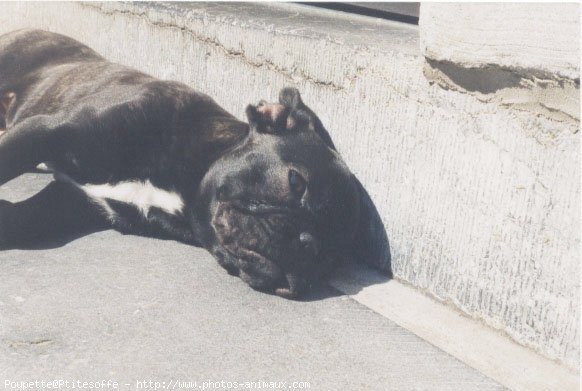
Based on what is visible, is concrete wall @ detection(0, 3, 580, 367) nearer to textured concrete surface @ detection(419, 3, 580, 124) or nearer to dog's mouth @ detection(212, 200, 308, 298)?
textured concrete surface @ detection(419, 3, 580, 124)

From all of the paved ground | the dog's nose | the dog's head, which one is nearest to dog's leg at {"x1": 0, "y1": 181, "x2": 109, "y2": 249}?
the paved ground

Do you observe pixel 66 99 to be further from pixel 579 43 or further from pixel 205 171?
pixel 579 43

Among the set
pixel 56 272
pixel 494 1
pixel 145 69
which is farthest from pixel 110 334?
pixel 145 69

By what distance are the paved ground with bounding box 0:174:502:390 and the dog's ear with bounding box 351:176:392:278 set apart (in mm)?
340

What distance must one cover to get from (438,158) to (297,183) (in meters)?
0.60

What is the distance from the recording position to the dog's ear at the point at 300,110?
3.75 meters

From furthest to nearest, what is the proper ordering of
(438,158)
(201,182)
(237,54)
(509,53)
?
1. (237,54)
2. (201,182)
3. (438,158)
4. (509,53)

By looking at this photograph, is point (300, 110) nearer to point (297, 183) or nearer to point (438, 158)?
point (297, 183)

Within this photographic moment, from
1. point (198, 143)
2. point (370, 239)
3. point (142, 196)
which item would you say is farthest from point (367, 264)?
point (142, 196)

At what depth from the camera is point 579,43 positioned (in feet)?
8.57

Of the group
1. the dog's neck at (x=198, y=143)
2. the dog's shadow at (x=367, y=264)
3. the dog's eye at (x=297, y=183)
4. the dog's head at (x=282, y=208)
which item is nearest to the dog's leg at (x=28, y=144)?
the dog's neck at (x=198, y=143)

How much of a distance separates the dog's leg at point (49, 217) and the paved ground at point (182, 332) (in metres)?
0.14

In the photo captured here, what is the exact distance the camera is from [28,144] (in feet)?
12.4

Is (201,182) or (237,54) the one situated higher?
(237,54)
